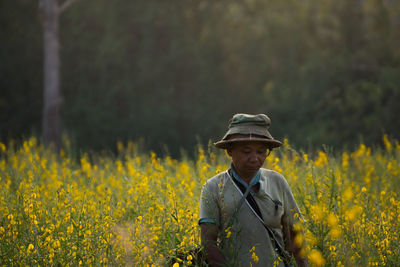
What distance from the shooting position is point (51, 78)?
12.7m

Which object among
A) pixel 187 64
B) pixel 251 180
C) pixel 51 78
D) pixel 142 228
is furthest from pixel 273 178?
pixel 187 64

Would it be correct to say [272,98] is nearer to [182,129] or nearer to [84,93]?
[182,129]

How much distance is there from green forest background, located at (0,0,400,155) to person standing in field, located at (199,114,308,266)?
12.0m

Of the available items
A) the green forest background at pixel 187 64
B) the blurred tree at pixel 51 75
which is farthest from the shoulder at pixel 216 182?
the green forest background at pixel 187 64

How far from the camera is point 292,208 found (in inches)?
118

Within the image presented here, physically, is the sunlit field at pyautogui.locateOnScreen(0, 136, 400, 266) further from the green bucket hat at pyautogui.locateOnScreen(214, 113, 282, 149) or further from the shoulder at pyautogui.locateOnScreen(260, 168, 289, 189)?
the green bucket hat at pyautogui.locateOnScreen(214, 113, 282, 149)

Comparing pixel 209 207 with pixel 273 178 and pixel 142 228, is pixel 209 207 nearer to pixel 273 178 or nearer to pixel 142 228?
pixel 273 178

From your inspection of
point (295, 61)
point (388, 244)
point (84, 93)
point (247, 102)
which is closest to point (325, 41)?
point (295, 61)

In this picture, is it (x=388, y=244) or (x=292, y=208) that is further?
(x=388, y=244)

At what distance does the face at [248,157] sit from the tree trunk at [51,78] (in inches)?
396

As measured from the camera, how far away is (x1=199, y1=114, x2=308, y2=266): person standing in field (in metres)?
2.88

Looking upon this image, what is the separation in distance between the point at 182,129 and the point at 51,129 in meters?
5.79

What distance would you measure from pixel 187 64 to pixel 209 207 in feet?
50.6

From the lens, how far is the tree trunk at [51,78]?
12317mm
